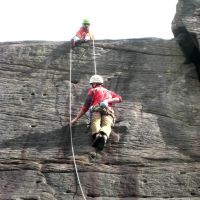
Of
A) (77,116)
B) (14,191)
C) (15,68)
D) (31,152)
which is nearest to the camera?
(14,191)

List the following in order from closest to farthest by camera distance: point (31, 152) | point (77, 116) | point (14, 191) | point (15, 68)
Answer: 1. point (14, 191)
2. point (31, 152)
3. point (77, 116)
4. point (15, 68)

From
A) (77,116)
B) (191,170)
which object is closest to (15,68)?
(77,116)

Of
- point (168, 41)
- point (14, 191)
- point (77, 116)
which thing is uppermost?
point (168, 41)

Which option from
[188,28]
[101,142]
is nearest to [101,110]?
[101,142]

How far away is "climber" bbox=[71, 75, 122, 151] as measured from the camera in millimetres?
10789

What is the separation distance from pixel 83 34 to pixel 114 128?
152 inches

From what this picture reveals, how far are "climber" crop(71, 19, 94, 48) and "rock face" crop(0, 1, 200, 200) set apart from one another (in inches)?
8.3

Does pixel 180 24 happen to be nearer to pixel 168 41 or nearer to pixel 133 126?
pixel 168 41

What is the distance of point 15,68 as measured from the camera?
13383 millimetres

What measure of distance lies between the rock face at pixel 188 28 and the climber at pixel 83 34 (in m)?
2.20

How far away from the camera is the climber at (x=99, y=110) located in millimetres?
10789

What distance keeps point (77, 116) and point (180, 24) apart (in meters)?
3.93

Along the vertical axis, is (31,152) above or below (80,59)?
below

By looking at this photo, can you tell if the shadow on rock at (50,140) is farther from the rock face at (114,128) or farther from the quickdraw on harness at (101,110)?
the quickdraw on harness at (101,110)
